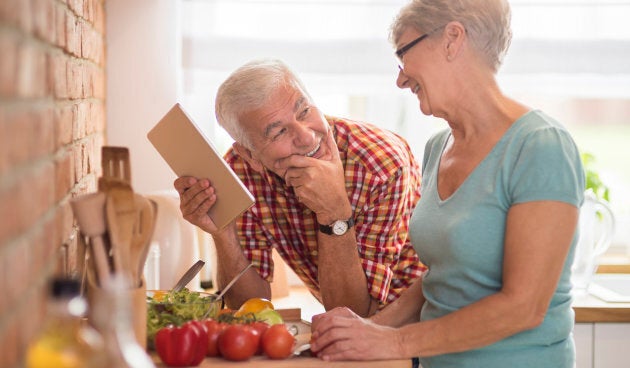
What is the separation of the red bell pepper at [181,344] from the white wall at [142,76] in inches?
55.4

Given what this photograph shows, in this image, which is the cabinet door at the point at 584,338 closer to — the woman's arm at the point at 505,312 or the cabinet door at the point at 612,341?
the cabinet door at the point at 612,341

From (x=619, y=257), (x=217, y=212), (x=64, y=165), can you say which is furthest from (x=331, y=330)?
(x=619, y=257)

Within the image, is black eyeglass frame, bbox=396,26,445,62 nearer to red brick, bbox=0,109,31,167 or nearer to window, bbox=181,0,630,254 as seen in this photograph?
red brick, bbox=0,109,31,167

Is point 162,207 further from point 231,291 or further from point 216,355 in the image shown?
point 216,355

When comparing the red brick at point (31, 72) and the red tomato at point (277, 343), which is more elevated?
the red brick at point (31, 72)

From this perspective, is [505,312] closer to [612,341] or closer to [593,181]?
[612,341]

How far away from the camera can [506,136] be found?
140 centimetres

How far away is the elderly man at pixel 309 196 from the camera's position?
67.8 inches

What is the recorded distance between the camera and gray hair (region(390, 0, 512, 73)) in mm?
1440

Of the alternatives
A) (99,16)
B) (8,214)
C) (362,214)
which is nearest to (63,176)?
(8,214)

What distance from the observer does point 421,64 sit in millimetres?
1489

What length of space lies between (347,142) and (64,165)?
75 cm

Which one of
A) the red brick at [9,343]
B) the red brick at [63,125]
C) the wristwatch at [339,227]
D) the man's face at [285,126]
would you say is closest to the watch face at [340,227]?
the wristwatch at [339,227]

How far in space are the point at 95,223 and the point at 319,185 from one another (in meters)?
0.66
